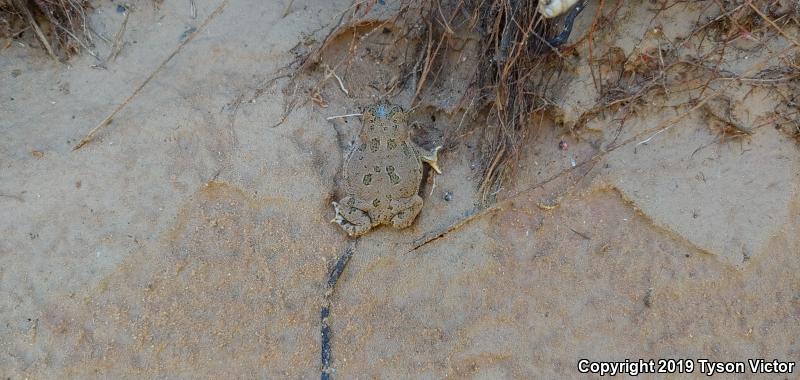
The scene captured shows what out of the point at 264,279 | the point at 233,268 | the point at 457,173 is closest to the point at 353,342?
the point at 264,279

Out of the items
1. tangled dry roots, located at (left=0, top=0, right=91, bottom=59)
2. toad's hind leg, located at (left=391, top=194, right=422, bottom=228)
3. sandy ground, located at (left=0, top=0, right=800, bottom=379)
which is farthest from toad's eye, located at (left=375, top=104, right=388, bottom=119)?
tangled dry roots, located at (left=0, top=0, right=91, bottom=59)

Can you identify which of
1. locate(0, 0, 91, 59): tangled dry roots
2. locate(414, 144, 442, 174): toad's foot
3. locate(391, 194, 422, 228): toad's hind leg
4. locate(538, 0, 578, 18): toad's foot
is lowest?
locate(391, 194, 422, 228): toad's hind leg

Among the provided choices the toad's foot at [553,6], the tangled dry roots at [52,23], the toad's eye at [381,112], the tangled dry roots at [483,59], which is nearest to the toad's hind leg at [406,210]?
the tangled dry roots at [483,59]

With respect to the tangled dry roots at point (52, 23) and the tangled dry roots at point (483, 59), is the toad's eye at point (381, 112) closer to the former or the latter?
the tangled dry roots at point (483, 59)

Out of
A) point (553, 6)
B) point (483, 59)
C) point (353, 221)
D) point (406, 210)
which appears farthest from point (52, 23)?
point (553, 6)

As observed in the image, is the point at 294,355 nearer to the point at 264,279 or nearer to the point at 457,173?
the point at 264,279

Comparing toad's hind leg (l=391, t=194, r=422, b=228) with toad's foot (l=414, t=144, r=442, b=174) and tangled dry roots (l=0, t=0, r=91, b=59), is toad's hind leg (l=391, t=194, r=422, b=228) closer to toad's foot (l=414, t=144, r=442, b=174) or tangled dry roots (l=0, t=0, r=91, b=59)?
toad's foot (l=414, t=144, r=442, b=174)
